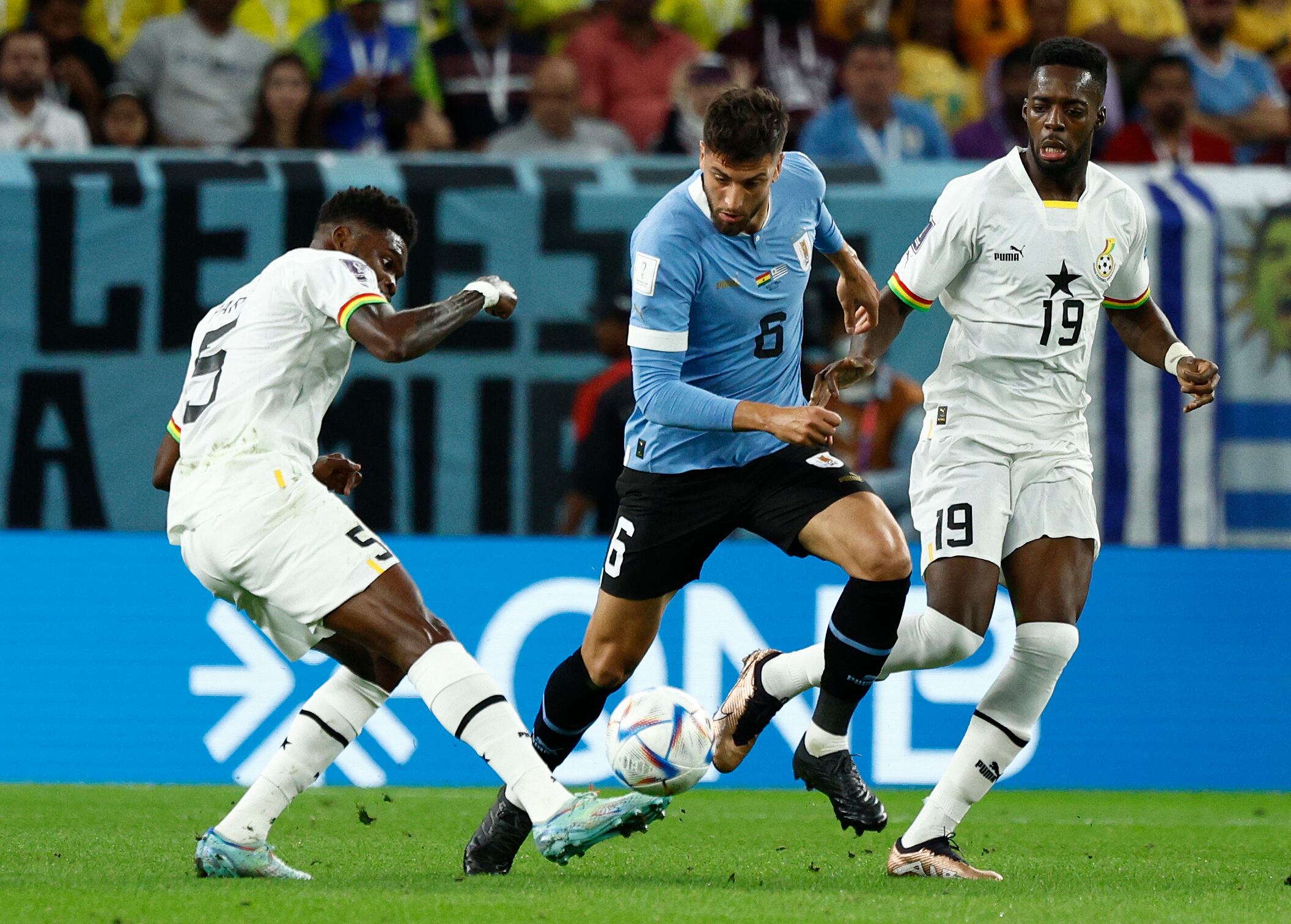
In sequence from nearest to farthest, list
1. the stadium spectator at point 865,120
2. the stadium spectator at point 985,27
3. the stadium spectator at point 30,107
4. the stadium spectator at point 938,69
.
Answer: the stadium spectator at point 30,107, the stadium spectator at point 865,120, the stadium spectator at point 938,69, the stadium spectator at point 985,27

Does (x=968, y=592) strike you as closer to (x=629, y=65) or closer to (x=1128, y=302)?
(x=1128, y=302)

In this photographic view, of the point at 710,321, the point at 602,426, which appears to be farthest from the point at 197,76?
the point at 710,321

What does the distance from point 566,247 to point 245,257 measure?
72.6 inches

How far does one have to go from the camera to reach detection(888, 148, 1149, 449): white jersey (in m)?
5.87

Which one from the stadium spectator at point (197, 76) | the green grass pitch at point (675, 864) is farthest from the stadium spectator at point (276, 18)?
the green grass pitch at point (675, 864)

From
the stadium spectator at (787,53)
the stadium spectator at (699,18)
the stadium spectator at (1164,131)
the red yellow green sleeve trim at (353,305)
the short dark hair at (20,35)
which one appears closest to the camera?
the red yellow green sleeve trim at (353,305)

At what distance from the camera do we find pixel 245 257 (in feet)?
34.2

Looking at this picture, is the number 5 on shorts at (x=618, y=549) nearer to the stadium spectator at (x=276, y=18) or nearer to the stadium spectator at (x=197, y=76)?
the stadium spectator at (x=197, y=76)

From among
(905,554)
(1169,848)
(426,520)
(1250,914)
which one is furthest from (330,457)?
(426,520)

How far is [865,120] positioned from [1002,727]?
6783mm

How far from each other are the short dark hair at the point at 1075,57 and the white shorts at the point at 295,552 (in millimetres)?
2597

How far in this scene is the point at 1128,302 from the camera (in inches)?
245

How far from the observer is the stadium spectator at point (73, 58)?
11484mm

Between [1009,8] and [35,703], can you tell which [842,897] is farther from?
[1009,8]
